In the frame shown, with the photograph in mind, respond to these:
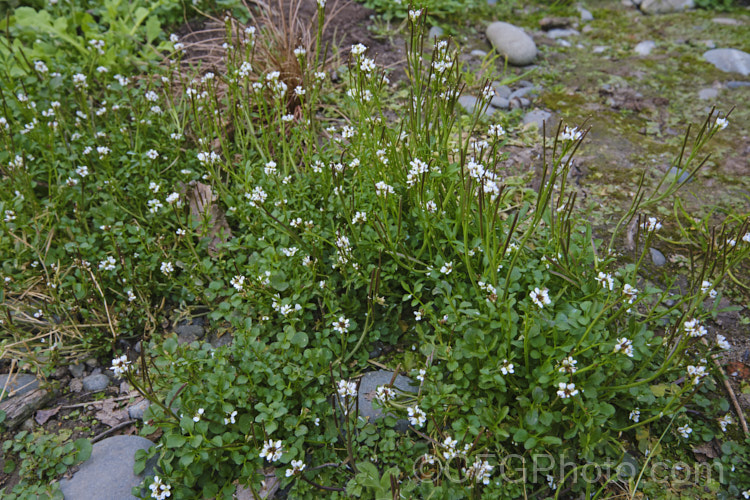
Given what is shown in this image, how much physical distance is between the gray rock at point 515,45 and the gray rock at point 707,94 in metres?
1.44

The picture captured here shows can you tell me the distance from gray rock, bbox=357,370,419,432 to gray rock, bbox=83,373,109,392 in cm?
138

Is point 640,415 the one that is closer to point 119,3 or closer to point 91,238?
point 91,238

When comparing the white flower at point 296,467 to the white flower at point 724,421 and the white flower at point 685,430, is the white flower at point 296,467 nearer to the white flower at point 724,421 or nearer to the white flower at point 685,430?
the white flower at point 685,430

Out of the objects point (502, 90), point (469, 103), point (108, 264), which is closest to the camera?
point (108, 264)

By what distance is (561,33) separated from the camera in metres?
5.34

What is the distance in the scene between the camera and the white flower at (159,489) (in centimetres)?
208

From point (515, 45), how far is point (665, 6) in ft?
7.62

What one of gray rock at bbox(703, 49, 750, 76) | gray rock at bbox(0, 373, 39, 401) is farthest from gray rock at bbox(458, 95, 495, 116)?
gray rock at bbox(0, 373, 39, 401)

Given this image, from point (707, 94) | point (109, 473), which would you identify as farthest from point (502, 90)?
point (109, 473)

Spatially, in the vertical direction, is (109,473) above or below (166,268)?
below

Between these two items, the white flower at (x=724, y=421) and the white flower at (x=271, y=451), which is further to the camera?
the white flower at (x=724, y=421)

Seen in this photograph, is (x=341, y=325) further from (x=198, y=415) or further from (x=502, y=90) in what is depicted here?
(x=502, y=90)

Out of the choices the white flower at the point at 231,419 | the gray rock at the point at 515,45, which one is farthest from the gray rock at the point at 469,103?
the white flower at the point at 231,419

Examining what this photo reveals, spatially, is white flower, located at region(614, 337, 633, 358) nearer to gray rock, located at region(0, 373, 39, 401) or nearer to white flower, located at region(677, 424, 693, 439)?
white flower, located at region(677, 424, 693, 439)
